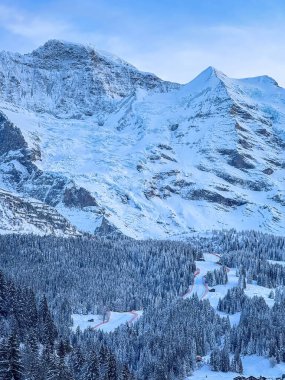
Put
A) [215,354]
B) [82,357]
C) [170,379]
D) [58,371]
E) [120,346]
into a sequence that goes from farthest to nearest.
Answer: [120,346]
[215,354]
[170,379]
[82,357]
[58,371]

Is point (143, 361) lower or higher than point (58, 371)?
lower

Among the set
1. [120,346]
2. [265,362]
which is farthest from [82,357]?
[265,362]

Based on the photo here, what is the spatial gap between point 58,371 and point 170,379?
4907 centimetres

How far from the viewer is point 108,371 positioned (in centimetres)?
14550

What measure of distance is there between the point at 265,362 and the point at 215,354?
12.9 metres

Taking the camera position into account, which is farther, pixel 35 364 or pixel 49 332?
pixel 49 332

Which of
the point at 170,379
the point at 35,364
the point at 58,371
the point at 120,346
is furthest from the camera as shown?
the point at 120,346

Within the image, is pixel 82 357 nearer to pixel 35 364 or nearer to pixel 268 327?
pixel 35 364

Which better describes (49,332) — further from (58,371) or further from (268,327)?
(268,327)

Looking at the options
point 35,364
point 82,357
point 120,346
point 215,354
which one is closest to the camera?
point 35,364

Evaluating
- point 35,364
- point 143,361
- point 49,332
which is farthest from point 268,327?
point 35,364

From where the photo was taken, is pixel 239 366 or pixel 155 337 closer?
pixel 239 366

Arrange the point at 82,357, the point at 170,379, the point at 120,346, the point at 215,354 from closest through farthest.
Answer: the point at 82,357
the point at 170,379
the point at 215,354
the point at 120,346

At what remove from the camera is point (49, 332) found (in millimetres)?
172500
